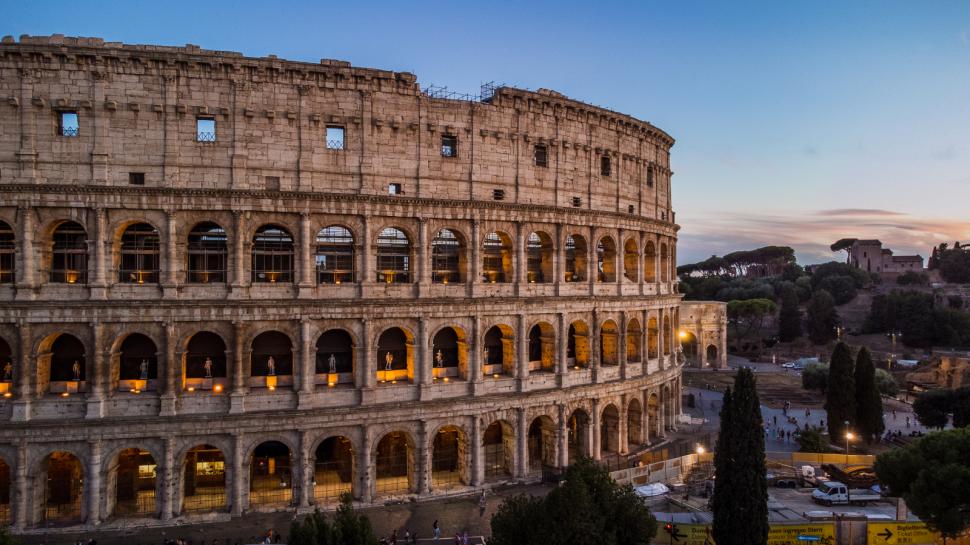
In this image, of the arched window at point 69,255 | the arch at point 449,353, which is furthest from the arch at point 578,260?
the arched window at point 69,255

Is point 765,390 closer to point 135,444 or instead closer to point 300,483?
point 300,483

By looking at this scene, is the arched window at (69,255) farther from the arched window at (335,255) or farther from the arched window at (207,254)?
the arched window at (335,255)

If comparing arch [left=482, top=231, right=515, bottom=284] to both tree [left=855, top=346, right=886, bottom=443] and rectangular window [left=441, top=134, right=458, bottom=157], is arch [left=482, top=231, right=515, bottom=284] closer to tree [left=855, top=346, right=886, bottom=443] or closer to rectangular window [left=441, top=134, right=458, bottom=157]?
rectangular window [left=441, top=134, right=458, bottom=157]

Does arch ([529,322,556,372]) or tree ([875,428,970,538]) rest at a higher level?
arch ([529,322,556,372])

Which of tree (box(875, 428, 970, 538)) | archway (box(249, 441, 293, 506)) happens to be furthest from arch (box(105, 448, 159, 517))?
tree (box(875, 428, 970, 538))

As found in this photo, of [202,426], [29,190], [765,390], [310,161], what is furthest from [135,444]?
[765,390]

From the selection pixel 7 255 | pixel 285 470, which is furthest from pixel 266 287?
pixel 7 255

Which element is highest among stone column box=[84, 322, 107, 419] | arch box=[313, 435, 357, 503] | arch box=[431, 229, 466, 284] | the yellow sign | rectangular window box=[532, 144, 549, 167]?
rectangular window box=[532, 144, 549, 167]
